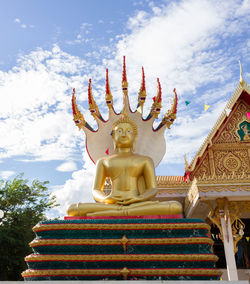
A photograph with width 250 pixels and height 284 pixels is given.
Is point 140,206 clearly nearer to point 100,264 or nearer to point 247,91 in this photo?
point 100,264

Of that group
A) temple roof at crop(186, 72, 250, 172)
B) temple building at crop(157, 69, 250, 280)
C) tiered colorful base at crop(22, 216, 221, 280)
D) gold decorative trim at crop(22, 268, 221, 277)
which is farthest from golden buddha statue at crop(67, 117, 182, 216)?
temple roof at crop(186, 72, 250, 172)

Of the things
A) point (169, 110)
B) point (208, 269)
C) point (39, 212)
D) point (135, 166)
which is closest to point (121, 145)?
point (135, 166)

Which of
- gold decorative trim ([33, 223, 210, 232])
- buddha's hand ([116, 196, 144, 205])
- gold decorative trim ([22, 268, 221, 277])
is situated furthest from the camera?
buddha's hand ([116, 196, 144, 205])

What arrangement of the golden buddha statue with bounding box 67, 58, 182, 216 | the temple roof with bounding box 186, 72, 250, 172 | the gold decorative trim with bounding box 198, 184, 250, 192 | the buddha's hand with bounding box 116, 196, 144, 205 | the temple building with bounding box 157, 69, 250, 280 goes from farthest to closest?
the temple roof with bounding box 186, 72, 250, 172 → the temple building with bounding box 157, 69, 250, 280 → the gold decorative trim with bounding box 198, 184, 250, 192 → the buddha's hand with bounding box 116, 196, 144, 205 → the golden buddha statue with bounding box 67, 58, 182, 216

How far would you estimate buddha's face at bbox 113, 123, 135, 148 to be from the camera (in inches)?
229

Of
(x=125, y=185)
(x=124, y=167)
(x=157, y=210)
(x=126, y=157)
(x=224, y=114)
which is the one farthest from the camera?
(x=224, y=114)

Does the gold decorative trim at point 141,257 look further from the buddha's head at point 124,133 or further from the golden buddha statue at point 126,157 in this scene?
the buddha's head at point 124,133

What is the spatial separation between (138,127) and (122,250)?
117 inches

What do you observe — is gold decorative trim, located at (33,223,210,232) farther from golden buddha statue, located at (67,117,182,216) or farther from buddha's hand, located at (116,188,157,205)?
buddha's hand, located at (116,188,157,205)

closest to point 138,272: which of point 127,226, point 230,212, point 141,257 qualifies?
point 141,257

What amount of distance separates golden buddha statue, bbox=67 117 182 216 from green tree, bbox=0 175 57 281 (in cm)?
638

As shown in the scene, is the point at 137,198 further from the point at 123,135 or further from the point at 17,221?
the point at 17,221

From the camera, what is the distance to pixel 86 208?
15.6 ft

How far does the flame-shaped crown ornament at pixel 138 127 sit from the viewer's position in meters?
6.53
